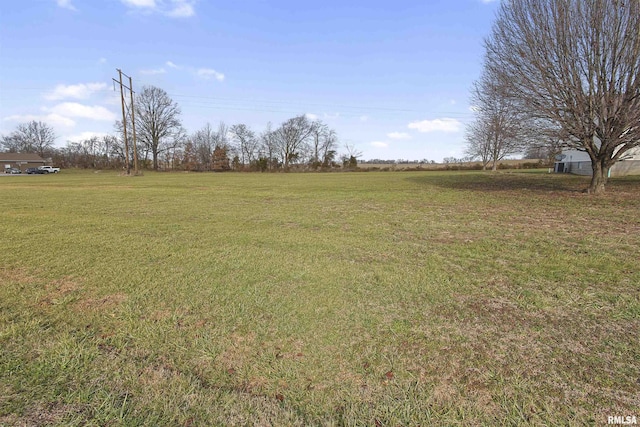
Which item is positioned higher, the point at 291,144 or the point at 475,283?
the point at 291,144

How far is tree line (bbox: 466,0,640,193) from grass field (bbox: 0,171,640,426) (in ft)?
25.6

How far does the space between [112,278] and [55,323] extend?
1136 millimetres

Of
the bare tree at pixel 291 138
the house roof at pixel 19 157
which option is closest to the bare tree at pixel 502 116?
the bare tree at pixel 291 138

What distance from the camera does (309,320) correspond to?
2951 mm

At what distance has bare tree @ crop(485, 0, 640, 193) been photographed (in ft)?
34.9

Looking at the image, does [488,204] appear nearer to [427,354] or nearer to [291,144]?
[427,354]

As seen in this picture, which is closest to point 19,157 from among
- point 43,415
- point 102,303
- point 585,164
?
point 102,303

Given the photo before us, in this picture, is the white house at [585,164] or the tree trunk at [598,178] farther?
the white house at [585,164]

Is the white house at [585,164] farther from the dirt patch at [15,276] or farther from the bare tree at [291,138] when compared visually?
the bare tree at [291,138]

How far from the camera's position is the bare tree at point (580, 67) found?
418 inches

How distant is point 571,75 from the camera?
11.5m

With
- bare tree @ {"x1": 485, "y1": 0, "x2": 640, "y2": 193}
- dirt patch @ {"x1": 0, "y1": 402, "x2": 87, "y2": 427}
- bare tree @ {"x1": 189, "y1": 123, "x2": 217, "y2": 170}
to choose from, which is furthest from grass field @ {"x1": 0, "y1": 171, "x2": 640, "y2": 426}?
bare tree @ {"x1": 189, "y1": 123, "x2": 217, "y2": 170}

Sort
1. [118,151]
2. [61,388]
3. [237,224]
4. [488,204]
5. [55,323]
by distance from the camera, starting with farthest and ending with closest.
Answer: [118,151], [488,204], [237,224], [55,323], [61,388]

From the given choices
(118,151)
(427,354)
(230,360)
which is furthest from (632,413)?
(118,151)
